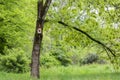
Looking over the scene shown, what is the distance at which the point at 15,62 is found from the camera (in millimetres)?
22688

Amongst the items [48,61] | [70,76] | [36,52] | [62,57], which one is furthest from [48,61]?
[36,52]

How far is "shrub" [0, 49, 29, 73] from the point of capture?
22438mm

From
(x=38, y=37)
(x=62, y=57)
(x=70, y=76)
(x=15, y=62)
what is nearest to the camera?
(x=38, y=37)

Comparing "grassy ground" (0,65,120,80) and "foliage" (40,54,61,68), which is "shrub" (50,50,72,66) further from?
"grassy ground" (0,65,120,80)

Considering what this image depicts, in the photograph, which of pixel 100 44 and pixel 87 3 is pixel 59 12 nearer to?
pixel 87 3

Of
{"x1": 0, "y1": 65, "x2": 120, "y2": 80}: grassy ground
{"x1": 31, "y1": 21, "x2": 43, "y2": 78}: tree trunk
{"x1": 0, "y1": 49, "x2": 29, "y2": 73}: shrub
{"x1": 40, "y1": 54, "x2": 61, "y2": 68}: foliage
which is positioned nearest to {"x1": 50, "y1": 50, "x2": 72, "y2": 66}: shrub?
{"x1": 40, "y1": 54, "x2": 61, "y2": 68}: foliage

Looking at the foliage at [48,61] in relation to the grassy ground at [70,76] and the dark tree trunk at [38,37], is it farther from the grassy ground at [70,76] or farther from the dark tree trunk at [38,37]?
the dark tree trunk at [38,37]

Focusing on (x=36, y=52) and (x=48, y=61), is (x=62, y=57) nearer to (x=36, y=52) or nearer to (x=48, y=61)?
(x=48, y=61)

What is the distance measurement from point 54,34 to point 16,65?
578cm

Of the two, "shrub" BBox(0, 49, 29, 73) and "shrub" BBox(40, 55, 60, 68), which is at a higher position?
"shrub" BBox(0, 49, 29, 73)

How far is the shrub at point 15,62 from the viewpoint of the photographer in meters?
22.4

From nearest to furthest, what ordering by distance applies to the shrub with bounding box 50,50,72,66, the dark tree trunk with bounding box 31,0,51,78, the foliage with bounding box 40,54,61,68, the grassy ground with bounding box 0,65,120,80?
the grassy ground with bounding box 0,65,120,80
the dark tree trunk with bounding box 31,0,51,78
the foliage with bounding box 40,54,61,68
the shrub with bounding box 50,50,72,66

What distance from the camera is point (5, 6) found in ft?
86.1

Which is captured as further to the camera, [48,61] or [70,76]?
[48,61]
